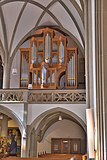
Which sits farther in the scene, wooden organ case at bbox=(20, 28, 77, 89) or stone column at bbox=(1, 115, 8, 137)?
wooden organ case at bbox=(20, 28, 77, 89)

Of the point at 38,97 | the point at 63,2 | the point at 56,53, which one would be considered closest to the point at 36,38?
the point at 56,53

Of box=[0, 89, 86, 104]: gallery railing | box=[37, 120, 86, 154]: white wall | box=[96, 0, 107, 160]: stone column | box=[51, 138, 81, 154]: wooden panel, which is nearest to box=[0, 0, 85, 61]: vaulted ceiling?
box=[0, 89, 86, 104]: gallery railing

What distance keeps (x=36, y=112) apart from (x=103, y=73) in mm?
8936

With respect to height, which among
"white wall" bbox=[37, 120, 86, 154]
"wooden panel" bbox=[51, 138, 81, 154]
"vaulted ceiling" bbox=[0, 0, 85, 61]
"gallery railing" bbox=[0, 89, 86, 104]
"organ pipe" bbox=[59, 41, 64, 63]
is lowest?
"wooden panel" bbox=[51, 138, 81, 154]

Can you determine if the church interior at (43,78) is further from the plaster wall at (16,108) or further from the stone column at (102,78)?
the stone column at (102,78)

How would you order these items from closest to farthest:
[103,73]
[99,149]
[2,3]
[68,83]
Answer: [103,73], [99,149], [2,3], [68,83]

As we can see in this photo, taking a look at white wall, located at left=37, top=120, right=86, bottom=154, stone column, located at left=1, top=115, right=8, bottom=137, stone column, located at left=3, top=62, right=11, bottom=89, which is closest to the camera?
stone column, located at left=1, top=115, right=8, bottom=137

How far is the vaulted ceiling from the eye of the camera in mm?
16250

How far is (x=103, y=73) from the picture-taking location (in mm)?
5922

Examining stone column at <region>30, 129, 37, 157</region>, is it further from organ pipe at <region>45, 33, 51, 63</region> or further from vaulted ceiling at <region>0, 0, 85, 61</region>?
vaulted ceiling at <region>0, 0, 85, 61</region>

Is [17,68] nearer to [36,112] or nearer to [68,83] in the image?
[68,83]

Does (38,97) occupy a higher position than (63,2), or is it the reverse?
(63,2)

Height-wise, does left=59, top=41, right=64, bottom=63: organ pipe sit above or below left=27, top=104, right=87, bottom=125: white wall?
above

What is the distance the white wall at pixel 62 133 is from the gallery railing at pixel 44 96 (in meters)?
4.54
